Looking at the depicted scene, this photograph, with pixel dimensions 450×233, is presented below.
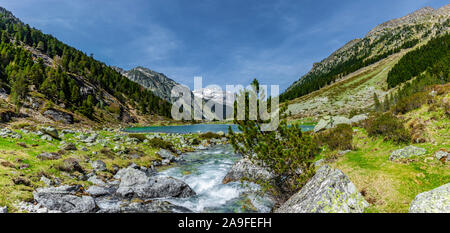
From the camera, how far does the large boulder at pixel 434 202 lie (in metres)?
6.21

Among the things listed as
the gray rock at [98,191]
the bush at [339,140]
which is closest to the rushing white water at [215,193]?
the gray rock at [98,191]

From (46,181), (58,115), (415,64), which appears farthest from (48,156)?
(415,64)

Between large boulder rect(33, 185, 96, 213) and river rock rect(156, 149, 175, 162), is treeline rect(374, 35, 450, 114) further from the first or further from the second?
large boulder rect(33, 185, 96, 213)

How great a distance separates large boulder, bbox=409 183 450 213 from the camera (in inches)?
245

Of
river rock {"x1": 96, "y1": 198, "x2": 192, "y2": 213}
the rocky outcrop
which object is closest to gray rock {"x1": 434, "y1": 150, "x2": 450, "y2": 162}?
river rock {"x1": 96, "y1": 198, "x2": 192, "y2": 213}

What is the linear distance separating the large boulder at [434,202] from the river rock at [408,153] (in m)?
5.00

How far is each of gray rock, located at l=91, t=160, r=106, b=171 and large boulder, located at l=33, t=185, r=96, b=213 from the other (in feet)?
20.6

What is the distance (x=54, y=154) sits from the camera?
17438 mm

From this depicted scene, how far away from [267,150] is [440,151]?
8.52 m

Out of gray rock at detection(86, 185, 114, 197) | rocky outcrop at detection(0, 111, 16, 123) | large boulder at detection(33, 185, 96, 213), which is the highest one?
rocky outcrop at detection(0, 111, 16, 123)

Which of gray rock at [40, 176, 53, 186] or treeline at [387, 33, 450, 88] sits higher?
treeline at [387, 33, 450, 88]

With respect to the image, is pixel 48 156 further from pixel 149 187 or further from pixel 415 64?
pixel 415 64

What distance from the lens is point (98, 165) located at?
18.2 m

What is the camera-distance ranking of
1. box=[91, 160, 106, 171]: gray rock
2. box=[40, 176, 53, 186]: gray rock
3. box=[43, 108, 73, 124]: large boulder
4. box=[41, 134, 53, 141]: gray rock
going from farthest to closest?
box=[43, 108, 73, 124]: large boulder, box=[41, 134, 53, 141]: gray rock, box=[91, 160, 106, 171]: gray rock, box=[40, 176, 53, 186]: gray rock
